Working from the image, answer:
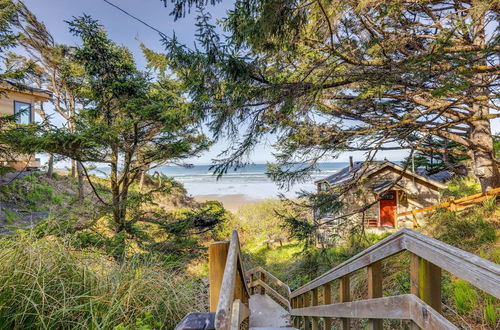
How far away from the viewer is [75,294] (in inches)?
63.6

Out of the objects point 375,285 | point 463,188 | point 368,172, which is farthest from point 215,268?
point 463,188

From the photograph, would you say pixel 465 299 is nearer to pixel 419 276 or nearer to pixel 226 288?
pixel 419 276

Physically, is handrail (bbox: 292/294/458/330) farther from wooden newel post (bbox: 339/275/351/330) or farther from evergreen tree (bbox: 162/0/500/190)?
evergreen tree (bbox: 162/0/500/190)

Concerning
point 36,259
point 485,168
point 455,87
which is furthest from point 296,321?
point 485,168

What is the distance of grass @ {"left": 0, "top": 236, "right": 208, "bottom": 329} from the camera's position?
1.42 meters

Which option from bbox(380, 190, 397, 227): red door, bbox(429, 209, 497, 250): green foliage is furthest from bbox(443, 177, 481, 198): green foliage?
bbox(429, 209, 497, 250): green foliage

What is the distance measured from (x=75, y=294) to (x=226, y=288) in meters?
1.37

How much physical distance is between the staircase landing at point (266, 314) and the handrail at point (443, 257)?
137 inches

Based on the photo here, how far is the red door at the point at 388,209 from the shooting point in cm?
1151

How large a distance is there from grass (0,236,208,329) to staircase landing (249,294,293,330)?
272 cm

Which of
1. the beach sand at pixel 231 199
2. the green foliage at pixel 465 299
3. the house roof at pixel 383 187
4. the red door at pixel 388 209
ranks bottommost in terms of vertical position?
the beach sand at pixel 231 199

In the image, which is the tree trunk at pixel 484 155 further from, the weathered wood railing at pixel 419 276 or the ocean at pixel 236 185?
the ocean at pixel 236 185

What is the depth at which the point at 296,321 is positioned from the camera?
12.8 feet

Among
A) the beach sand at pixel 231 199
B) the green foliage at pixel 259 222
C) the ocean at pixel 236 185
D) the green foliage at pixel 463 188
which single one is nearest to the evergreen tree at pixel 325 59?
the green foliage at pixel 463 188
